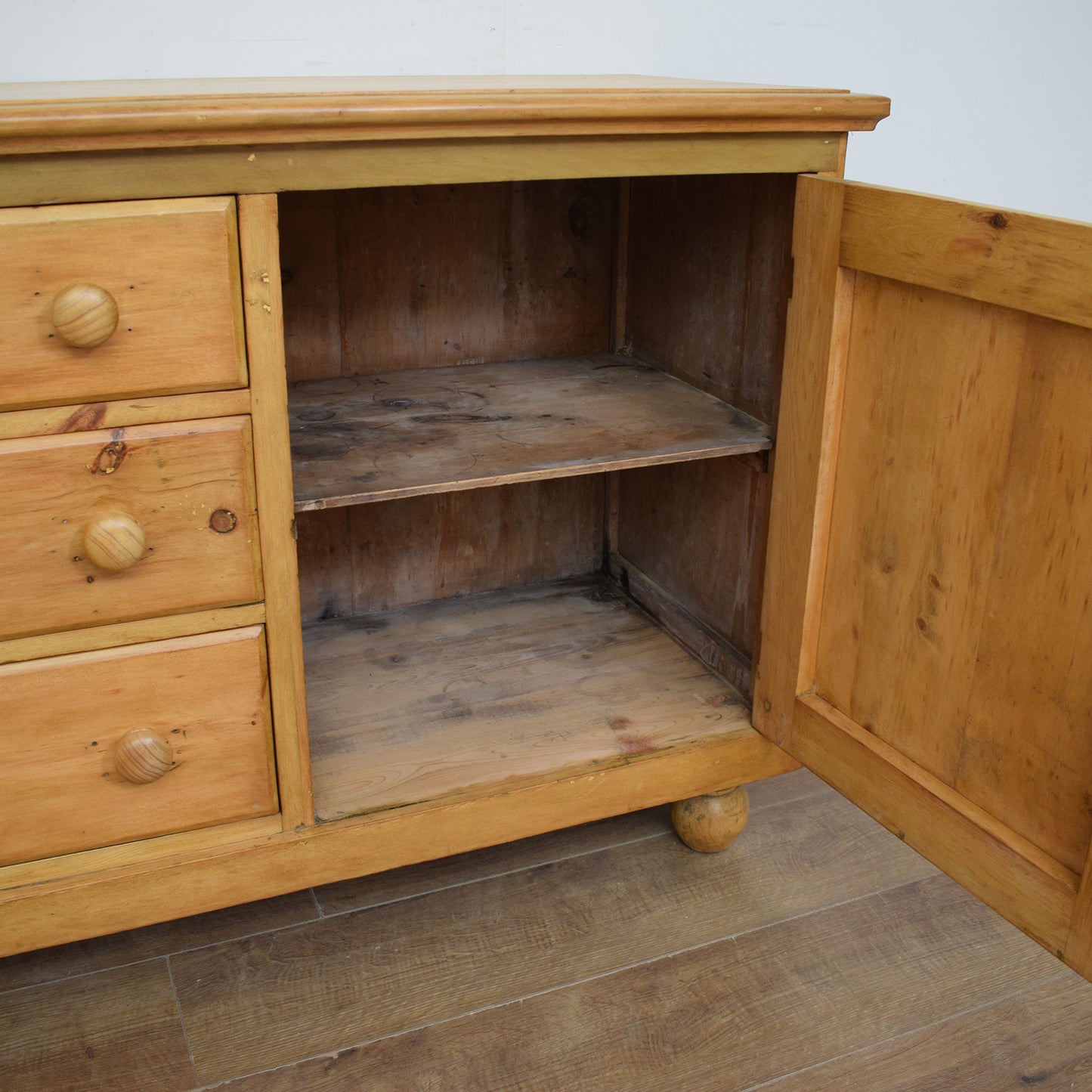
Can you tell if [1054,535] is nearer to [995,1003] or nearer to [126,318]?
[995,1003]

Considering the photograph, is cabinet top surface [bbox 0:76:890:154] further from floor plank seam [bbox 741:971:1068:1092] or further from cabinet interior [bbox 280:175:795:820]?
floor plank seam [bbox 741:971:1068:1092]

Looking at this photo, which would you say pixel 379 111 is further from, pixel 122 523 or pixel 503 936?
pixel 503 936

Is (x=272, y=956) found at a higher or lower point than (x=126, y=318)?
lower

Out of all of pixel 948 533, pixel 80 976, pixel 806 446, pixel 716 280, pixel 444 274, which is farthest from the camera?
pixel 444 274

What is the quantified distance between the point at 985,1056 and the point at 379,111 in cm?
108

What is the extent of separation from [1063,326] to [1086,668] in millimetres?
261

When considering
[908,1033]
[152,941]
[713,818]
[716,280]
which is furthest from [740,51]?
[152,941]

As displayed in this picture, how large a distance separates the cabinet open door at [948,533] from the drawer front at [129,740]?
574 mm

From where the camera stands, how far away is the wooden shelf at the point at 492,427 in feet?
3.93

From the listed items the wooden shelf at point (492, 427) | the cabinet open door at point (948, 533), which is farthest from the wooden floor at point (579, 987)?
the wooden shelf at point (492, 427)

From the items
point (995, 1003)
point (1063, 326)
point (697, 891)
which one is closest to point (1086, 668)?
point (1063, 326)

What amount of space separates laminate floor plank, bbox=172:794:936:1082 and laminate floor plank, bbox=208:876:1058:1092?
0.09 ft

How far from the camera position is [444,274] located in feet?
5.16

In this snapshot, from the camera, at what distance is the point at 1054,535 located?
900 millimetres
